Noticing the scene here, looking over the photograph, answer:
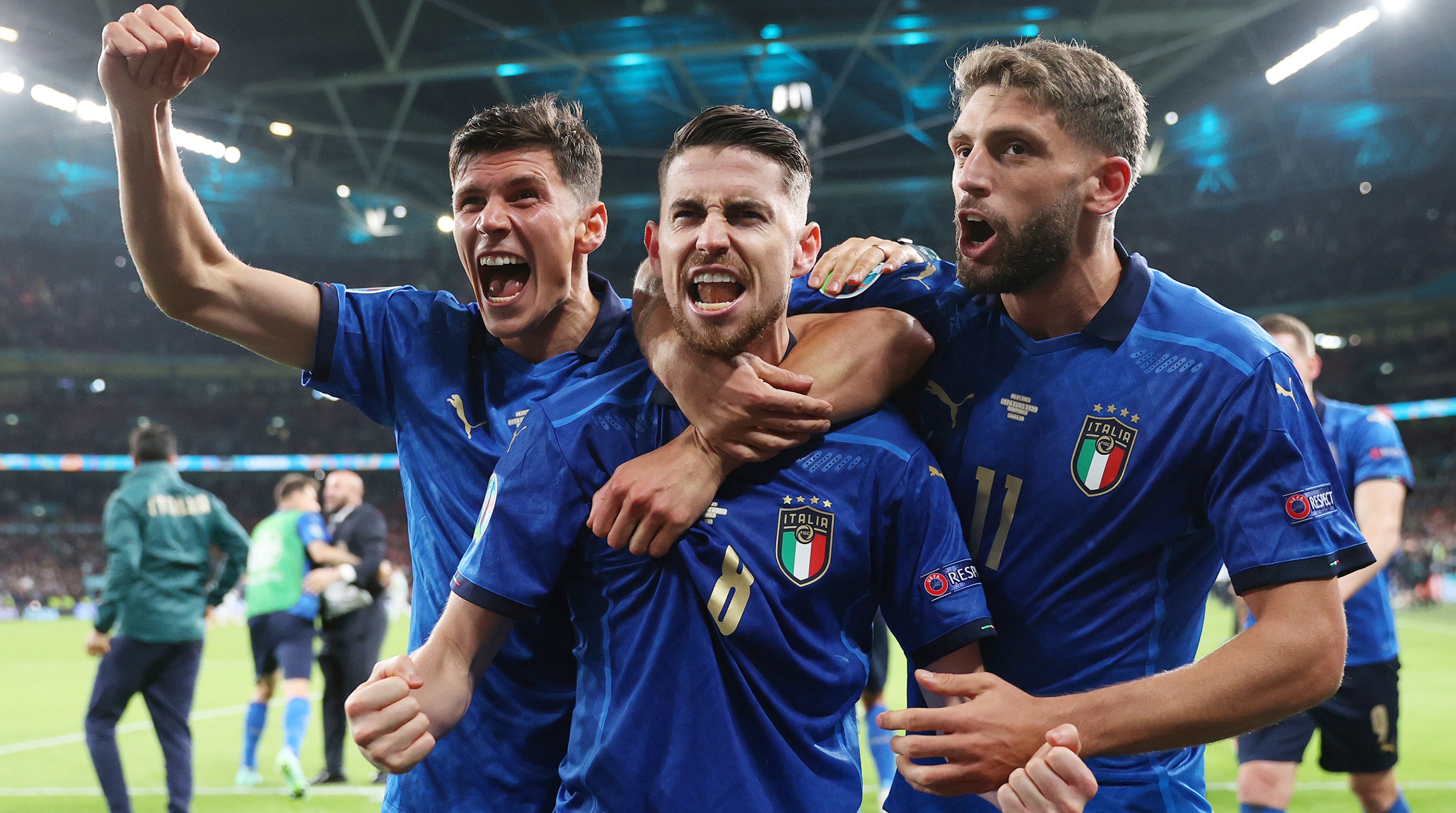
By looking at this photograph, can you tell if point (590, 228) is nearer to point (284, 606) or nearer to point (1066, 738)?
point (1066, 738)

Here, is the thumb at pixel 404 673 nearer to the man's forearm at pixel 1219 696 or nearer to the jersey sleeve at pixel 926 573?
the jersey sleeve at pixel 926 573

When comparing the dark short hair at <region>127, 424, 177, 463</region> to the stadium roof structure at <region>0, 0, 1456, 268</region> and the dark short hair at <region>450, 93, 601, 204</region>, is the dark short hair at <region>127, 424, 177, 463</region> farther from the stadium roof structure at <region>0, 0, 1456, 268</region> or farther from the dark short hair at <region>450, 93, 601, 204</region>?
the stadium roof structure at <region>0, 0, 1456, 268</region>

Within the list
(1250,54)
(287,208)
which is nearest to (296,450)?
(287,208)

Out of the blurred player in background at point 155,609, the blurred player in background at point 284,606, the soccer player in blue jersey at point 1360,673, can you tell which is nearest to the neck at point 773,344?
the soccer player in blue jersey at point 1360,673

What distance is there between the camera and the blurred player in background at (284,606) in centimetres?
768

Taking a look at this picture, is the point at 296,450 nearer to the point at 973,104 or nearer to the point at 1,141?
the point at 1,141

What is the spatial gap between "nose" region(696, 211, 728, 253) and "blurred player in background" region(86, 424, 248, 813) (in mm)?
5453

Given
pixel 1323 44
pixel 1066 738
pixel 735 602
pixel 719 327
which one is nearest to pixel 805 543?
pixel 735 602

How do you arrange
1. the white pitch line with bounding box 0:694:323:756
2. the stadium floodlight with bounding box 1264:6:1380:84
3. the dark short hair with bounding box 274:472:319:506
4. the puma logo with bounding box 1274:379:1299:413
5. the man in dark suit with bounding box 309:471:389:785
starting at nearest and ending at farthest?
the puma logo with bounding box 1274:379:1299:413 < the man in dark suit with bounding box 309:471:389:785 < the dark short hair with bounding box 274:472:319:506 < the white pitch line with bounding box 0:694:323:756 < the stadium floodlight with bounding box 1264:6:1380:84

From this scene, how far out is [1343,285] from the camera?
3381 cm

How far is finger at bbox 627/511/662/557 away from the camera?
6.46 ft

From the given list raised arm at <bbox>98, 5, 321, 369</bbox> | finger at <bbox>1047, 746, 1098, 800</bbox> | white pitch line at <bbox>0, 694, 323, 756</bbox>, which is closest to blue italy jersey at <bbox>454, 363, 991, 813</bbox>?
finger at <bbox>1047, 746, 1098, 800</bbox>

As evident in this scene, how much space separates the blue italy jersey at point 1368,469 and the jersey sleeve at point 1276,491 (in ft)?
10.4

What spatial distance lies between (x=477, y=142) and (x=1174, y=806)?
2.20 meters
